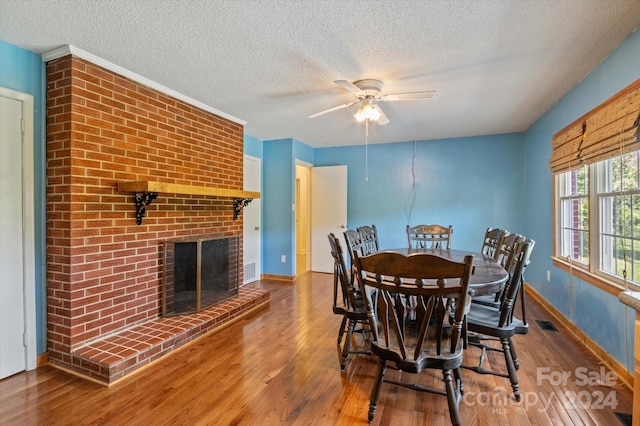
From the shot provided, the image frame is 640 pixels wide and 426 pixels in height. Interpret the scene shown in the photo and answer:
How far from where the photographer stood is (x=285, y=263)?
16.2 feet

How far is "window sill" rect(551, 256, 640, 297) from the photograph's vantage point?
216 centimetres

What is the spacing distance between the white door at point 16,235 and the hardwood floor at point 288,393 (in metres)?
0.20

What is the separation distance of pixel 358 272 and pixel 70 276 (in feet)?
6.74

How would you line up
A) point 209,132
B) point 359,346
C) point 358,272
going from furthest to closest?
point 209,132
point 359,346
point 358,272

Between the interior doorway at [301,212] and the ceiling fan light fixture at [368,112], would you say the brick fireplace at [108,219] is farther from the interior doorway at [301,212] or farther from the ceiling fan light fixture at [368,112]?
the interior doorway at [301,212]

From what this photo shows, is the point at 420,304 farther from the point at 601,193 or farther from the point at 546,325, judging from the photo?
the point at 546,325

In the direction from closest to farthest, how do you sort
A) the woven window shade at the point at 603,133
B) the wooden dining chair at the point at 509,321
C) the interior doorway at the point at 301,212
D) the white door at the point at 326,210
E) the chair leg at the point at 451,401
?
the chair leg at the point at 451,401, the wooden dining chair at the point at 509,321, the woven window shade at the point at 603,133, the white door at the point at 326,210, the interior doorway at the point at 301,212

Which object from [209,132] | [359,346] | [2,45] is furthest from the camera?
[209,132]

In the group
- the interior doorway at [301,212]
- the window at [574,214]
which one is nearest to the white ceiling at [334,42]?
the window at [574,214]

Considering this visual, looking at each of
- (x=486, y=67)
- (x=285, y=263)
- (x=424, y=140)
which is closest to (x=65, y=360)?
(x=285, y=263)

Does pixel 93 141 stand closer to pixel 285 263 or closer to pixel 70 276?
pixel 70 276

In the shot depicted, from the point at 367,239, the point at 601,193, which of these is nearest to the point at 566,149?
the point at 601,193

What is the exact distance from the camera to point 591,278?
2518mm

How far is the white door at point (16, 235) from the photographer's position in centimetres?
208
